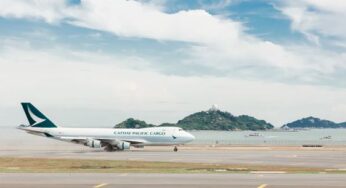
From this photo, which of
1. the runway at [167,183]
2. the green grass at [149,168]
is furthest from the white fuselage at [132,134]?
the runway at [167,183]

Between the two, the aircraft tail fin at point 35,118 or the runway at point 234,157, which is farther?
the aircraft tail fin at point 35,118

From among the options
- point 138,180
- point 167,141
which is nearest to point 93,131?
point 167,141

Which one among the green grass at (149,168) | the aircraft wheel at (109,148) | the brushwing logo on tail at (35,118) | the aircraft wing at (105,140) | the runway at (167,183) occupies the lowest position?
the runway at (167,183)

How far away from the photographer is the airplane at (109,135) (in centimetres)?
8280

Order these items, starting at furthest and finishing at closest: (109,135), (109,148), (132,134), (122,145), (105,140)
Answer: (109,135)
(132,134)
(109,148)
(105,140)
(122,145)

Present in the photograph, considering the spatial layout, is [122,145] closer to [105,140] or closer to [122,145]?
[122,145]

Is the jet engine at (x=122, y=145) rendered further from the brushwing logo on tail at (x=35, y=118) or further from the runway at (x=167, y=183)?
the runway at (x=167, y=183)

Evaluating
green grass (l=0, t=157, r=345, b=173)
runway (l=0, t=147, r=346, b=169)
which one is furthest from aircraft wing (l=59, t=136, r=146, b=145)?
green grass (l=0, t=157, r=345, b=173)

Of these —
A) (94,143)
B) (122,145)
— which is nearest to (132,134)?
(122,145)

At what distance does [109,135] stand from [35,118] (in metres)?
12.5

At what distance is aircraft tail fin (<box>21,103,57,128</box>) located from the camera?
8806cm

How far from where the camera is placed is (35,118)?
3487 inches

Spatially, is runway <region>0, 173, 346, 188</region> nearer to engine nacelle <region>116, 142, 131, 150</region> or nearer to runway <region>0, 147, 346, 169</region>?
runway <region>0, 147, 346, 169</region>

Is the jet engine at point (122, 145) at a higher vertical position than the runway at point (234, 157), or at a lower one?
higher
